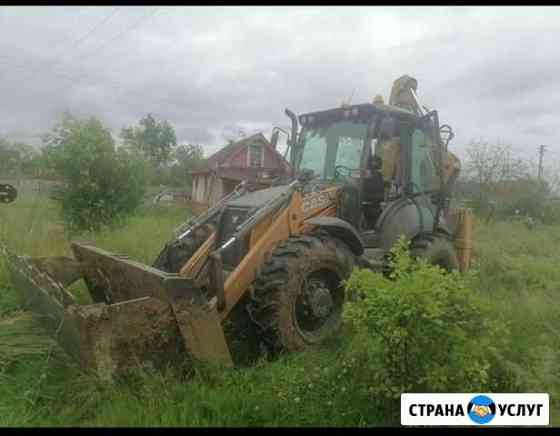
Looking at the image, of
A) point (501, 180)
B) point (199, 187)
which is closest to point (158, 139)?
point (199, 187)

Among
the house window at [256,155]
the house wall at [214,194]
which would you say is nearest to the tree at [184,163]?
the house window at [256,155]

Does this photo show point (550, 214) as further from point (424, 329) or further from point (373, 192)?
point (424, 329)

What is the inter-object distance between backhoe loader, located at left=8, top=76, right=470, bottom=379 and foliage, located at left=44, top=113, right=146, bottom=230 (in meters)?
5.20

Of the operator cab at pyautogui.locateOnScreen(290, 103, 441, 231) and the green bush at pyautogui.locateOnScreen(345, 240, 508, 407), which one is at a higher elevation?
the operator cab at pyautogui.locateOnScreen(290, 103, 441, 231)

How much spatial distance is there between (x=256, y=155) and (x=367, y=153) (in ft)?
81.6

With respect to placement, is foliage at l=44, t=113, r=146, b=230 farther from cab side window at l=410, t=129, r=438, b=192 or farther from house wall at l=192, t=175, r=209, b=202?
house wall at l=192, t=175, r=209, b=202

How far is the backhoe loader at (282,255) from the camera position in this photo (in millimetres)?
2914

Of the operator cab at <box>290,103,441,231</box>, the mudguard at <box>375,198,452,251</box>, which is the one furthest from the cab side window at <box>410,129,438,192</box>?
the mudguard at <box>375,198,452,251</box>

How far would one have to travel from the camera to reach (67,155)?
9.37 metres

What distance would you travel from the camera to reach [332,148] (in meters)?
5.12

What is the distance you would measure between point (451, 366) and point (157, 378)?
190cm

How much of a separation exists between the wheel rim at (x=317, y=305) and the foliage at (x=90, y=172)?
741cm

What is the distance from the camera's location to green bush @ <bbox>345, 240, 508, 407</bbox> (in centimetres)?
251
